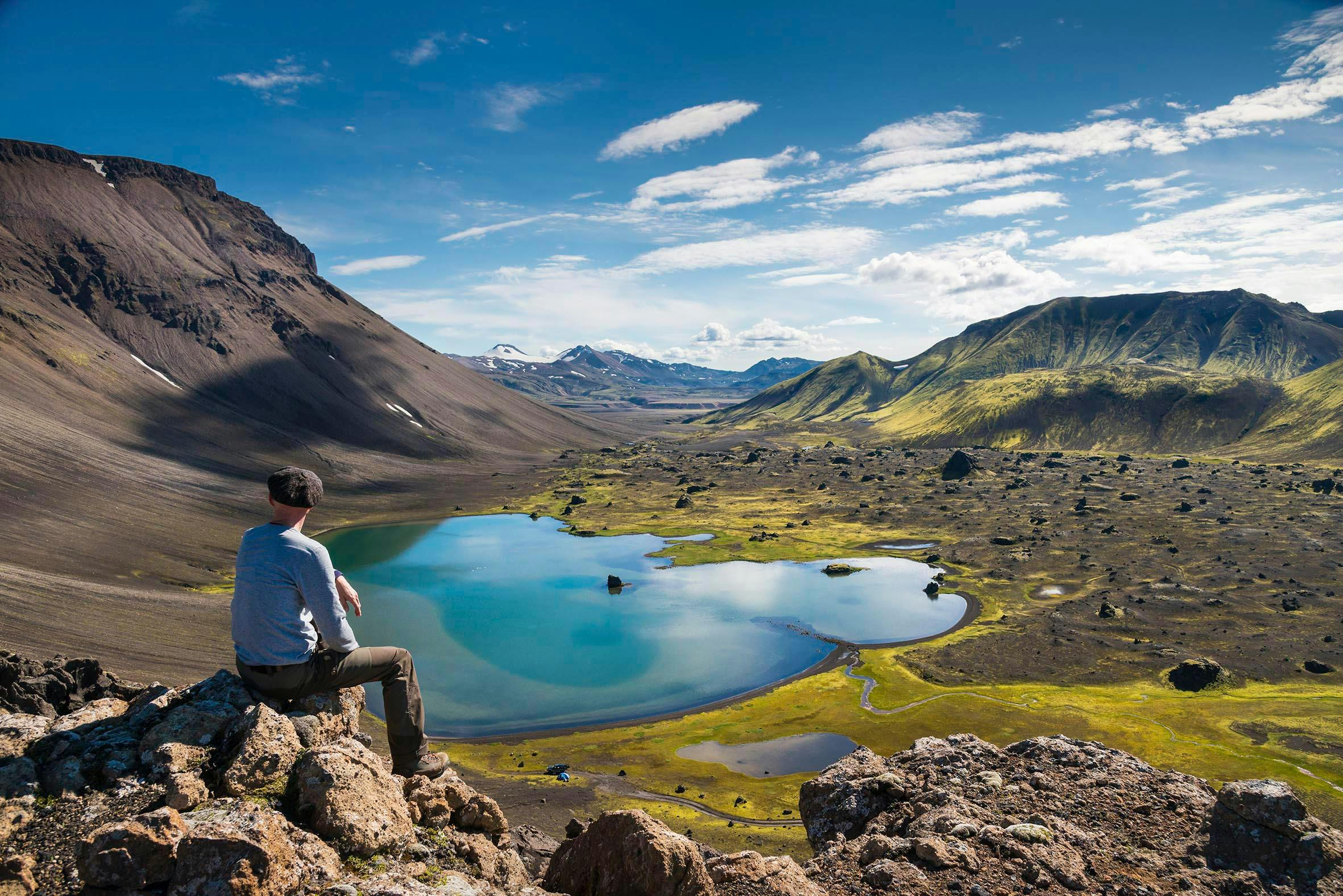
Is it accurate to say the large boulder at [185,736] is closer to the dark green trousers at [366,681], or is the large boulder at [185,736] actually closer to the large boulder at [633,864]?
the dark green trousers at [366,681]

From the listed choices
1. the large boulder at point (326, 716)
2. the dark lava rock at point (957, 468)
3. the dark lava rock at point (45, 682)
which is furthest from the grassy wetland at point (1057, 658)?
the dark lava rock at point (957, 468)

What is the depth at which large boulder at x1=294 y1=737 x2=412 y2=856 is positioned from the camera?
7.66 meters

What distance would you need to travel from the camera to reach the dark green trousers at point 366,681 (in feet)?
28.5

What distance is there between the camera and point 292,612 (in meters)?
8.32

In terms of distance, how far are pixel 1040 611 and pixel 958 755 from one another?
7921 cm

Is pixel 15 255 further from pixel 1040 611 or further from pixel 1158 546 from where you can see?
pixel 1158 546

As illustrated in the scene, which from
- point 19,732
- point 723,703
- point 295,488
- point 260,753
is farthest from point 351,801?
point 723,703

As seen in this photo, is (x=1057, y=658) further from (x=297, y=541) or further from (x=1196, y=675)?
(x=297, y=541)

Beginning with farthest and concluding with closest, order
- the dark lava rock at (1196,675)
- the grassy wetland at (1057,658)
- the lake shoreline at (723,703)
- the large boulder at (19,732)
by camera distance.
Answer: the dark lava rock at (1196,675) < the lake shoreline at (723,703) < the grassy wetland at (1057,658) < the large boulder at (19,732)

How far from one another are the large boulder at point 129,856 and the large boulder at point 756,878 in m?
7.27

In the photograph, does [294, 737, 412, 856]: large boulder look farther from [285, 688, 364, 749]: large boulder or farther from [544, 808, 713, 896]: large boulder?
[544, 808, 713, 896]: large boulder

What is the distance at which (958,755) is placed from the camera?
618 inches

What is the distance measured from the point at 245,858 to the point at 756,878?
743 centimetres

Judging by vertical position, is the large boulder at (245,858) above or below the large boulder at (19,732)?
below
